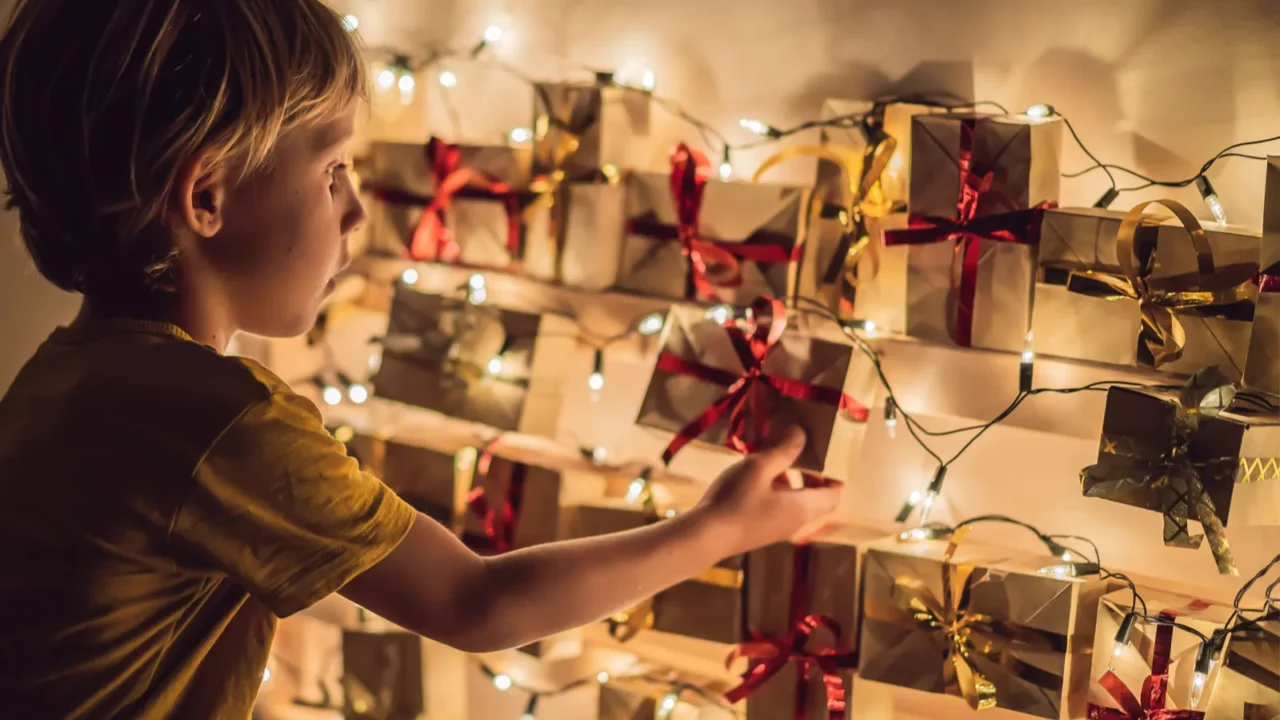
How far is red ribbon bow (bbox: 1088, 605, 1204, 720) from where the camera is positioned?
0.91 meters

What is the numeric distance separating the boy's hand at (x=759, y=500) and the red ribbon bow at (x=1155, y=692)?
0.30 meters

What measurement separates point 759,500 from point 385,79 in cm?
73

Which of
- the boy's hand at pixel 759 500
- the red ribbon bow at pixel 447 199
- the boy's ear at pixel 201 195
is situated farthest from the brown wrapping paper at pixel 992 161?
the boy's ear at pixel 201 195

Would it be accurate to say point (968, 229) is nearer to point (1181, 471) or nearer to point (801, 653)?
point (1181, 471)

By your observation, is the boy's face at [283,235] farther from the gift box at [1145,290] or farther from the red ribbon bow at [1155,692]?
the red ribbon bow at [1155,692]

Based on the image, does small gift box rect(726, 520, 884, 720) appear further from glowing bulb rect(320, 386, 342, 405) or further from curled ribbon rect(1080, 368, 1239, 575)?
glowing bulb rect(320, 386, 342, 405)

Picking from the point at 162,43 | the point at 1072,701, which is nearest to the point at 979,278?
the point at 1072,701

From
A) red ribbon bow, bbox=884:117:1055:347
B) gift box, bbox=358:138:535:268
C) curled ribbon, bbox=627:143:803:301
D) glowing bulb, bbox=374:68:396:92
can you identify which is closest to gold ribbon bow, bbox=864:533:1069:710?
red ribbon bow, bbox=884:117:1055:347

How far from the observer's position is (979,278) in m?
1.00

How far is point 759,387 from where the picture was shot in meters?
1.06

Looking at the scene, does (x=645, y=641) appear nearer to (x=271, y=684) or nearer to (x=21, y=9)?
(x=271, y=684)

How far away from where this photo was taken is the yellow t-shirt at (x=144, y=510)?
0.78 m

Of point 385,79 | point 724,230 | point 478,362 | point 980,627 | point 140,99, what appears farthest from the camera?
point 385,79

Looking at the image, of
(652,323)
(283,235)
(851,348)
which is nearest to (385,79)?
(652,323)
